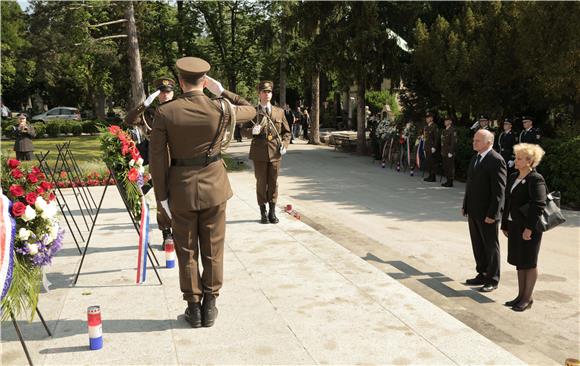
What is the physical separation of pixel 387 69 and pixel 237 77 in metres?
16.0

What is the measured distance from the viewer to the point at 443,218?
10.8 metres

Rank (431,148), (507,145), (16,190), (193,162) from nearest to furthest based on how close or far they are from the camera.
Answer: (16,190)
(193,162)
(507,145)
(431,148)

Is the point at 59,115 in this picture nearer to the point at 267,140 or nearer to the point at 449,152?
the point at 449,152

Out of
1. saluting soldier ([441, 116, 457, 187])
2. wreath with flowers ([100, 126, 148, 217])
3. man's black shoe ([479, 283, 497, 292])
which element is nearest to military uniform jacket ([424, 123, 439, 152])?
saluting soldier ([441, 116, 457, 187])

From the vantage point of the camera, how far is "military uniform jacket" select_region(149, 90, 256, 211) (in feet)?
15.6

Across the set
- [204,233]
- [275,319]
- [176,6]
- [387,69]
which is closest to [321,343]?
[275,319]

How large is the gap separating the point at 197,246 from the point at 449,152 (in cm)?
A: 1124

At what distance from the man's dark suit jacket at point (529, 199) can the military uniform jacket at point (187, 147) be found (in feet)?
11.3

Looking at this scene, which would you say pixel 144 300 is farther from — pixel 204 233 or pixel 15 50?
pixel 15 50

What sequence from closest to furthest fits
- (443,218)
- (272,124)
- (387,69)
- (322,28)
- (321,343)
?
(321,343) < (272,124) < (443,218) < (387,69) < (322,28)

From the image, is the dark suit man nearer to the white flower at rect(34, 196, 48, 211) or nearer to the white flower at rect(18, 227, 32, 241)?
the white flower at rect(34, 196, 48, 211)

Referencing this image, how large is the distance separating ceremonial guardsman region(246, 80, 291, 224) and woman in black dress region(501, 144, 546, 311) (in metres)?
4.16

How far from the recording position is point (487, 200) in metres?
6.63

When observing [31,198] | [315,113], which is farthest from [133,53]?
[31,198]
